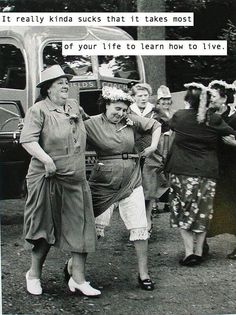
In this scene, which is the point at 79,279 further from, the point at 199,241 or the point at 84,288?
the point at 199,241

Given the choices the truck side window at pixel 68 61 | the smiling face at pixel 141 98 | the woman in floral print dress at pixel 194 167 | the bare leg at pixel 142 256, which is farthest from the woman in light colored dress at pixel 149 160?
the bare leg at pixel 142 256

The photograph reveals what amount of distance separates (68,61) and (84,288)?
48.2 inches

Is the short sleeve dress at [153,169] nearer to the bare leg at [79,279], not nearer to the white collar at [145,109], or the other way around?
the white collar at [145,109]

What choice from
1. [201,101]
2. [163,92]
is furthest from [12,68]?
[201,101]

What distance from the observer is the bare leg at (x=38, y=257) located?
2924 mm

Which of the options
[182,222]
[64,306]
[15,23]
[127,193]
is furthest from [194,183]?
[15,23]

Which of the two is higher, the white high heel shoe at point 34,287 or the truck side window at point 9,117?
the truck side window at point 9,117

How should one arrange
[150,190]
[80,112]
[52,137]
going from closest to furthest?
[52,137] < [80,112] < [150,190]

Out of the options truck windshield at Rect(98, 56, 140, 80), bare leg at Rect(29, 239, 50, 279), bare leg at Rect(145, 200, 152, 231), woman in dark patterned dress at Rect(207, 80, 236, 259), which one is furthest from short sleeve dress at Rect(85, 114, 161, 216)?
woman in dark patterned dress at Rect(207, 80, 236, 259)

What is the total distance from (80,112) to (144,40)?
20.4 inches

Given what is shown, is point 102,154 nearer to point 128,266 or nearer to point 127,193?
point 127,193

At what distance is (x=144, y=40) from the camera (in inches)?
123

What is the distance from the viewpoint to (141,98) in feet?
11.6

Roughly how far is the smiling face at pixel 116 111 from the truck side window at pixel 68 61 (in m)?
0.32
